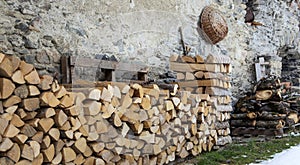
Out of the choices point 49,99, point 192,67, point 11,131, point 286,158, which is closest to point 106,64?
point 192,67

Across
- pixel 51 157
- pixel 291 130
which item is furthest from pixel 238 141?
pixel 51 157

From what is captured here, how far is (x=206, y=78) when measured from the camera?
12.1 ft

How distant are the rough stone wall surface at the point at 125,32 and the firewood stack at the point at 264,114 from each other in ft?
1.73

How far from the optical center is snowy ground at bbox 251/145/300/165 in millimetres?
3158

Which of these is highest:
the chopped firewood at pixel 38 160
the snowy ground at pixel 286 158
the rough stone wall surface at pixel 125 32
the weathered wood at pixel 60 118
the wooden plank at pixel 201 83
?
the rough stone wall surface at pixel 125 32

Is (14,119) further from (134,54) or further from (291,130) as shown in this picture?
(291,130)

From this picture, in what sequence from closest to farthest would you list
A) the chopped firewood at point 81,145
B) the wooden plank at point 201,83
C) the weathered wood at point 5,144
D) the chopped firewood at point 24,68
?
1. the weathered wood at point 5,144
2. the chopped firewood at point 24,68
3. the chopped firewood at point 81,145
4. the wooden plank at point 201,83

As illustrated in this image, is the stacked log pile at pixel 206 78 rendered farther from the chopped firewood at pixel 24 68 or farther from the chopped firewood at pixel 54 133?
the chopped firewood at pixel 24 68

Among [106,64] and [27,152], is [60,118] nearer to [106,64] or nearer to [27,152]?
[27,152]

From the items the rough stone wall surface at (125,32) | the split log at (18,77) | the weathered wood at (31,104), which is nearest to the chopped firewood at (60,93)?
the weathered wood at (31,104)

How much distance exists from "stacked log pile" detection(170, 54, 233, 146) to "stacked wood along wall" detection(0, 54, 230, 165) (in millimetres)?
200

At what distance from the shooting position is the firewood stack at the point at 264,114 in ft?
15.0

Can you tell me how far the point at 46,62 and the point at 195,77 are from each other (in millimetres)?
1507

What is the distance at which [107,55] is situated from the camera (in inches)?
139
